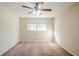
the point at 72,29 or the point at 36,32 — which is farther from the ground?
the point at 72,29

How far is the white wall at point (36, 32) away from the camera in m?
7.89

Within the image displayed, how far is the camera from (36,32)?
798 centimetres

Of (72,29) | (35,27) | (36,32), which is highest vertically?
(35,27)

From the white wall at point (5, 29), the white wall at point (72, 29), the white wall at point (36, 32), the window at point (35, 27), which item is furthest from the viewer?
the window at point (35, 27)

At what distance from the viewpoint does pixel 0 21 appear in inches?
150

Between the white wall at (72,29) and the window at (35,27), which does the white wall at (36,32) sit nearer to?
the window at (35,27)

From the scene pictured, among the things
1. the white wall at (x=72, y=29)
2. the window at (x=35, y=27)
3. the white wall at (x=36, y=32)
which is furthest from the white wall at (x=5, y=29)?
the window at (x=35, y=27)

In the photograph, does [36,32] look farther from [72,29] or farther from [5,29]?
[72,29]

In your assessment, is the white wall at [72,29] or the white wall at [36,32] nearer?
the white wall at [72,29]

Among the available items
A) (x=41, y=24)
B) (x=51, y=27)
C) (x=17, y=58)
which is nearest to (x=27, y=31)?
(x=41, y=24)

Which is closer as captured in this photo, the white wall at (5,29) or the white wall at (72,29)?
the white wall at (72,29)

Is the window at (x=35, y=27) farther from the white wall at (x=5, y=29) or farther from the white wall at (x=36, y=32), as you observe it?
the white wall at (x=5, y=29)

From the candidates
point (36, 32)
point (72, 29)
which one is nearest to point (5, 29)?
point (72, 29)

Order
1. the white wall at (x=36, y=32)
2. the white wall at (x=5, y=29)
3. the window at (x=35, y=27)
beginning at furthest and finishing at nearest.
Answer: the window at (x=35, y=27) → the white wall at (x=36, y=32) → the white wall at (x=5, y=29)
